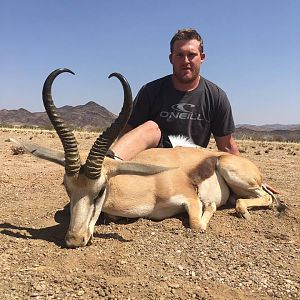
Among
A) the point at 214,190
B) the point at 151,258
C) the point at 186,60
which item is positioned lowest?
the point at 151,258

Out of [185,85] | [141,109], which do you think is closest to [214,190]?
[185,85]

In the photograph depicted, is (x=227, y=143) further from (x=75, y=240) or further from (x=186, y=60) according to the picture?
(x=75, y=240)

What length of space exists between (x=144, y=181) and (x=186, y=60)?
2.96 m

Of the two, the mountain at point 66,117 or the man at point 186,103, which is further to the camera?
the mountain at point 66,117

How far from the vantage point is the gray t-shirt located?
872 cm

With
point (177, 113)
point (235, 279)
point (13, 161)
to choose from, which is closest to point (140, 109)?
point (177, 113)

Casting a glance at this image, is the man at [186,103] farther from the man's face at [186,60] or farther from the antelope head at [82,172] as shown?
the antelope head at [82,172]

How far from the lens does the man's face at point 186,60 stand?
855cm

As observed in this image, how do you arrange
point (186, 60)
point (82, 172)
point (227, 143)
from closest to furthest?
point (82, 172) < point (186, 60) < point (227, 143)

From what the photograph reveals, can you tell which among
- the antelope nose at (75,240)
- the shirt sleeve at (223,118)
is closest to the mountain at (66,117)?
the shirt sleeve at (223,118)

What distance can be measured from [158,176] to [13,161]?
316 inches

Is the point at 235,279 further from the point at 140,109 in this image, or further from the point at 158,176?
the point at 140,109

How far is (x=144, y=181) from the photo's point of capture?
268 inches

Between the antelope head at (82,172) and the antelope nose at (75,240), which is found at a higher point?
the antelope head at (82,172)
